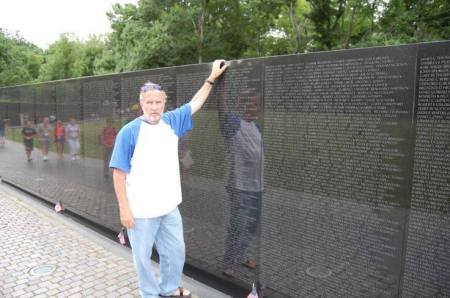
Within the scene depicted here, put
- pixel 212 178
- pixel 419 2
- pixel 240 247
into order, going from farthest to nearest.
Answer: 1. pixel 419 2
2. pixel 212 178
3. pixel 240 247

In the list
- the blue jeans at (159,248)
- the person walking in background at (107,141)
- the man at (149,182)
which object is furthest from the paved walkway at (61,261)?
the person walking in background at (107,141)

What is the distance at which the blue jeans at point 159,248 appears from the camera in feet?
12.4

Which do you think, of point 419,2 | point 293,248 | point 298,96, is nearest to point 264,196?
point 293,248

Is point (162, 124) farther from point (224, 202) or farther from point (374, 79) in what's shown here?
point (374, 79)

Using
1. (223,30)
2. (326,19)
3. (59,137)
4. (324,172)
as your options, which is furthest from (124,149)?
(223,30)

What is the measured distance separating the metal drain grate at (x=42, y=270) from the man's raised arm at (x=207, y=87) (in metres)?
2.80

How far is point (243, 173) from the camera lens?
423 cm

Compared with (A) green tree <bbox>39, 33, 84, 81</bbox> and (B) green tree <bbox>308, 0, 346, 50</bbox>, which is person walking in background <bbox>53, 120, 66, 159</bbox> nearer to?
(B) green tree <bbox>308, 0, 346, 50</bbox>

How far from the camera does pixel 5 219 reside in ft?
23.8

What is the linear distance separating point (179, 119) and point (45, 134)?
5956mm

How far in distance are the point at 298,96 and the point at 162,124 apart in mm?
1283

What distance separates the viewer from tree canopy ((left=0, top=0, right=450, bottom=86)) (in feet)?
65.4

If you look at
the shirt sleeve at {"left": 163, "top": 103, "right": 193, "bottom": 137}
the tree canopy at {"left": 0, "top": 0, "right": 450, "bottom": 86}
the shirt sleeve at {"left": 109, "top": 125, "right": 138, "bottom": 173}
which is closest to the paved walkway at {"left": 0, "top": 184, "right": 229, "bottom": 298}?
the shirt sleeve at {"left": 109, "top": 125, "right": 138, "bottom": 173}

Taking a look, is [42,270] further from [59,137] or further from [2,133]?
[2,133]
